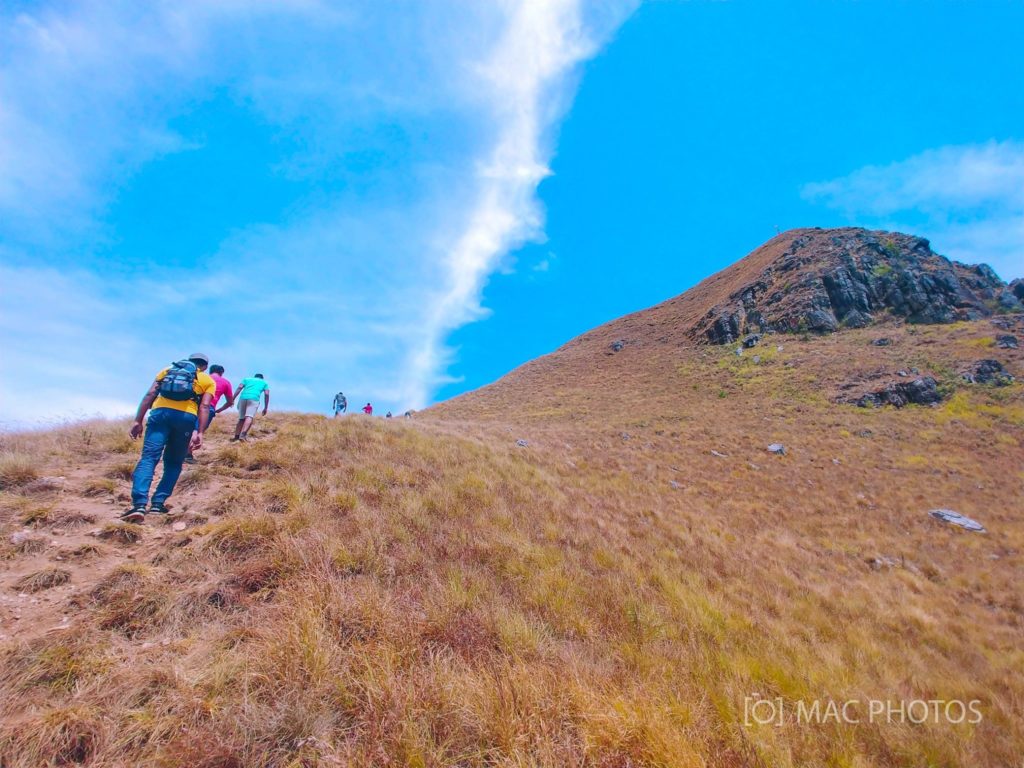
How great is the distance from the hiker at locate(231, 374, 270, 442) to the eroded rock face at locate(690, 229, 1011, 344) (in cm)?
4721

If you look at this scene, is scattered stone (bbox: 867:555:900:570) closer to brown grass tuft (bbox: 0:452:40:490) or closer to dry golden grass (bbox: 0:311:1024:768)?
dry golden grass (bbox: 0:311:1024:768)

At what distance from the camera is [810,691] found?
3881 mm

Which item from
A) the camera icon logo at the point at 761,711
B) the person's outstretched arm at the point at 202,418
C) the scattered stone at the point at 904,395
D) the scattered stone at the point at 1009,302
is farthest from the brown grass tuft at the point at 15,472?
the scattered stone at the point at 1009,302

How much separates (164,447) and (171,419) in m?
0.45

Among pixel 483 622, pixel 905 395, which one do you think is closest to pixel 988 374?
pixel 905 395

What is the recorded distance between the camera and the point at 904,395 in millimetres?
26375

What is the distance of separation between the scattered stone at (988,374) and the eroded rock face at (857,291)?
42.9 ft

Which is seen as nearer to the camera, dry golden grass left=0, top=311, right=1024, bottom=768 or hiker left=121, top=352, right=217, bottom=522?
dry golden grass left=0, top=311, right=1024, bottom=768

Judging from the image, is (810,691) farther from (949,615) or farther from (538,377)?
(538,377)

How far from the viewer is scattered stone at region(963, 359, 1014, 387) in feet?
85.2

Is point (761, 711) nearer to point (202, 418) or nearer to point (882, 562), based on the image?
point (202, 418)

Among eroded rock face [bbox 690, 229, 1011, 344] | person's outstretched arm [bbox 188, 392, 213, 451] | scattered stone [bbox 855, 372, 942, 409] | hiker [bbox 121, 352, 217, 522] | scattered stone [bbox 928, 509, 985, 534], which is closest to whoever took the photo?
hiker [bbox 121, 352, 217, 522]

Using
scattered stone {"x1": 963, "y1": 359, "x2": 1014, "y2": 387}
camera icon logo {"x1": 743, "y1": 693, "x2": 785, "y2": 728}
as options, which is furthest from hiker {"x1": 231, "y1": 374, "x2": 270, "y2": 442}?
scattered stone {"x1": 963, "y1": 359, "x2": 1014, "y2": 387}

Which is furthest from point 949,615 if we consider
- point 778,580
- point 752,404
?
point 752,404
